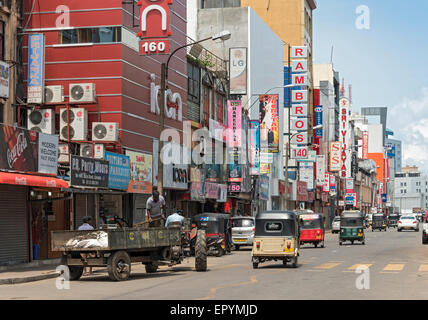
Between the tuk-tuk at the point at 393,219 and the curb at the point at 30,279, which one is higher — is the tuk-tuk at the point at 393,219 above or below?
below

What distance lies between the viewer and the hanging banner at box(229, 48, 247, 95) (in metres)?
54.9

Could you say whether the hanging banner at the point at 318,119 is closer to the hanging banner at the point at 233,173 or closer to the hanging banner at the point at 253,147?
the hanging banner at the point at 253,147

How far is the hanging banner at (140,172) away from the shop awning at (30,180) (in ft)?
25.8

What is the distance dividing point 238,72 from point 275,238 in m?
30.6

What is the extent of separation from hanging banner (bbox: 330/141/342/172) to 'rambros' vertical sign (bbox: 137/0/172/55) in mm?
82672

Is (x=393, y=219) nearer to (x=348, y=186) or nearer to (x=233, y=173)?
(x=348, y=186)

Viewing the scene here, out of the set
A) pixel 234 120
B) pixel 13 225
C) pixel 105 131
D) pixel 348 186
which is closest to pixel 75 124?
pixel 105 131

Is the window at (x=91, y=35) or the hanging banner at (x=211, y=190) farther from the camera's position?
the hanging banner at (x=211, y=190)

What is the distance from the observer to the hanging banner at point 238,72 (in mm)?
54875

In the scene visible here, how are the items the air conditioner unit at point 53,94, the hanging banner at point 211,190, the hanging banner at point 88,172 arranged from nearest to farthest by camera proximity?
the hanging banner at point 88,172, the air conditioner unit at point 53,94, the hanging banner at point 211,190

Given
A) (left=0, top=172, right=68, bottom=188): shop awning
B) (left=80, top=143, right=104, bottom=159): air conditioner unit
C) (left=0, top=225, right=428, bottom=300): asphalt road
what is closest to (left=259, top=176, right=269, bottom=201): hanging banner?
(left=80, top=143, right=104, bottom=159): air conditioner unit

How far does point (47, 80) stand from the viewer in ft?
114

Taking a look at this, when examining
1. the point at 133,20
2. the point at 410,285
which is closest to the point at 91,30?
the point at 133,20

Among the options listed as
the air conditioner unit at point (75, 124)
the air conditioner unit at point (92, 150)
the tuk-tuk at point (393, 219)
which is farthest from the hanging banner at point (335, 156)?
the air conditioner unit at point (92, 150)
